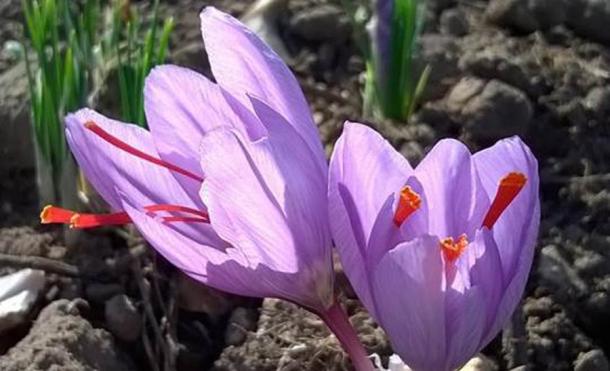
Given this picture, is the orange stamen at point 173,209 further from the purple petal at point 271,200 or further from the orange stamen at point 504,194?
the orange stamen at point 504,194

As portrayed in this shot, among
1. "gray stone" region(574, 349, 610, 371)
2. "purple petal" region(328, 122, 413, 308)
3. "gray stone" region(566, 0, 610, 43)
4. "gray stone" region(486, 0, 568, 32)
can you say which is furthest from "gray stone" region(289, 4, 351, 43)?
"purple petal" region(328, 122, 413, 308)

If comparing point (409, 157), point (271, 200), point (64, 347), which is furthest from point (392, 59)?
point (271, 200)

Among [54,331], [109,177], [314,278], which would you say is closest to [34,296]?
[54,331]

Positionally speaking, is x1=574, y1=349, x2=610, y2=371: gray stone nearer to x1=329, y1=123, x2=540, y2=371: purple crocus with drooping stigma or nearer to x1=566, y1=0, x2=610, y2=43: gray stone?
x1=329, y1=123, x2=540, y2=371: purple crocus with drooping stigma

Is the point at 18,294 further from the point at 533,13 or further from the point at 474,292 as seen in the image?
the point at 533,13

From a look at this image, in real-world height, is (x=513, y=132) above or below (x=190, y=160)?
below

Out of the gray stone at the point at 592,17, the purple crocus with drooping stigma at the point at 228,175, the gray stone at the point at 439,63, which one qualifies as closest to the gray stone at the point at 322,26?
the gray stone at the point at 439,63

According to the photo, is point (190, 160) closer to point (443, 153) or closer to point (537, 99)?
point (443, 153)
